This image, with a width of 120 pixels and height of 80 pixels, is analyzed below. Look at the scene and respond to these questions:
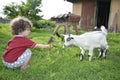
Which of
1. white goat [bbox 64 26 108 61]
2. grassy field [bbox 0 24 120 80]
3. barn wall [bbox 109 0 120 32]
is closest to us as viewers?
grassy field [bbox 0 24 120 80]

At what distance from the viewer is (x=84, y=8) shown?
20156 millimetres

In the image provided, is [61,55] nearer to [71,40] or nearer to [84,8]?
[71,40]

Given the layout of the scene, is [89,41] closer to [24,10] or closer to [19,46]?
[19,46]

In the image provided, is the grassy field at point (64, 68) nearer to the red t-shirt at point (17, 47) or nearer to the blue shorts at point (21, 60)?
the blue shorts at point (21, 60)

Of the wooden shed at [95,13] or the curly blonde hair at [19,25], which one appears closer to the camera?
the curly blonde hair at [19,25]

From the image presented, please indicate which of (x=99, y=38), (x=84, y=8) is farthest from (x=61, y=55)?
(x=84, y=8)

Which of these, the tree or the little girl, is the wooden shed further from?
the little girl

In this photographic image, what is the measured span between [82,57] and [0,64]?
233 centimetres

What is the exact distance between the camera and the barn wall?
1743 centimetres

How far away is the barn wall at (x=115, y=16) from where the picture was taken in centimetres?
1743

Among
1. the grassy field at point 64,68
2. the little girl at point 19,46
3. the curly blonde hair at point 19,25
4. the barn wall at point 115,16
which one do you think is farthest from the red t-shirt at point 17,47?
the barn wall at point 115,16

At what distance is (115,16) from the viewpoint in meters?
17.6

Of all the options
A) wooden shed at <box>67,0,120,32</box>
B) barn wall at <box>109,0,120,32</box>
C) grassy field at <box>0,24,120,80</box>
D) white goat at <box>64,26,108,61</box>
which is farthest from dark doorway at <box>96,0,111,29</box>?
white goat at <box>64,26,108,61</box>

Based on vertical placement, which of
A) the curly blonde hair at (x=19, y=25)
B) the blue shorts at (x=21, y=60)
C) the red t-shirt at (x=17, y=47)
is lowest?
the blue shorts at (x=21, y=60)
